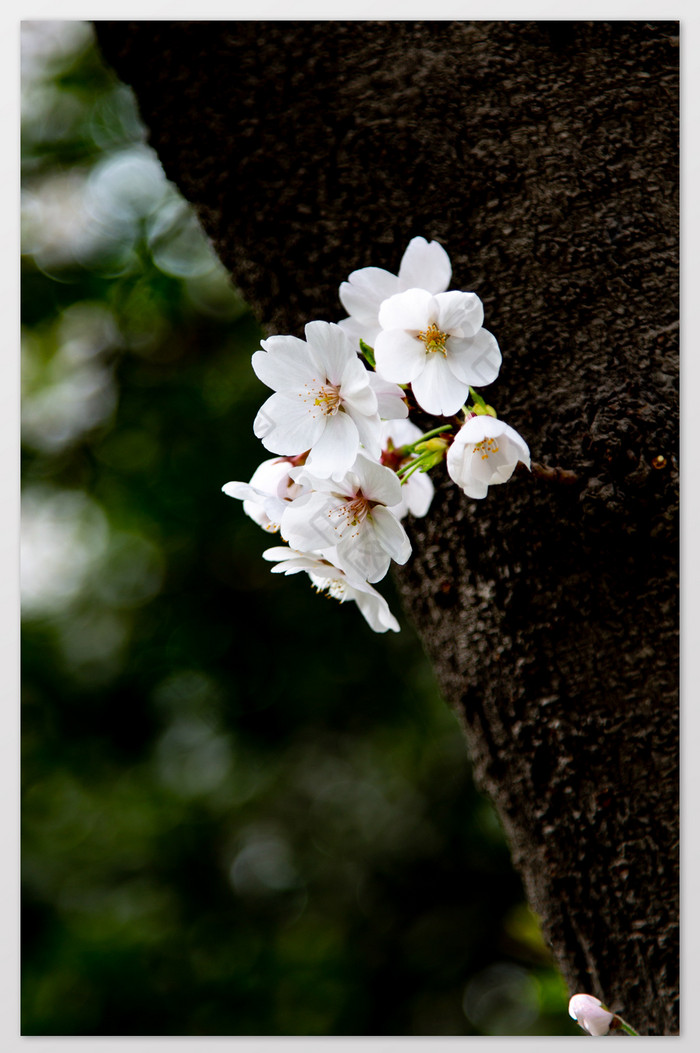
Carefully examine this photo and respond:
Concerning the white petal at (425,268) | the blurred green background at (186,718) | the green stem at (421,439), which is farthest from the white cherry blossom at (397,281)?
the blurred green background at (186,718)

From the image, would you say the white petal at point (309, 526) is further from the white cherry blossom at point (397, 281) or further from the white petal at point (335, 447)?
the white cherry blossom at point (397, 281)

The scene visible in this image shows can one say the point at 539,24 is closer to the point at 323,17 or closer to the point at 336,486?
the point at 323,17

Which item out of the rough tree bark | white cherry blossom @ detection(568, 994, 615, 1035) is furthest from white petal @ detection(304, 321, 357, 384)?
white cherry blossom @ detection(568, 994, 615, 1035)

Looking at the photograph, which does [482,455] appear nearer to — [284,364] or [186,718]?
[284,364]

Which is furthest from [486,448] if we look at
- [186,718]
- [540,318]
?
[186,718]

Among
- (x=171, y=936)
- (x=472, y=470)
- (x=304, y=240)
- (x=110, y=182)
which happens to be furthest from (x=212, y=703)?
(x=472, y=470)

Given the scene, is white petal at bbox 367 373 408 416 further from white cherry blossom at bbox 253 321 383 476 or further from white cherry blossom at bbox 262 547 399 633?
white cherry blossom at bbox 262 547 399 633

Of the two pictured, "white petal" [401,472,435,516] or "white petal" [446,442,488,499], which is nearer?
"white petal" [446,442,488,499]
